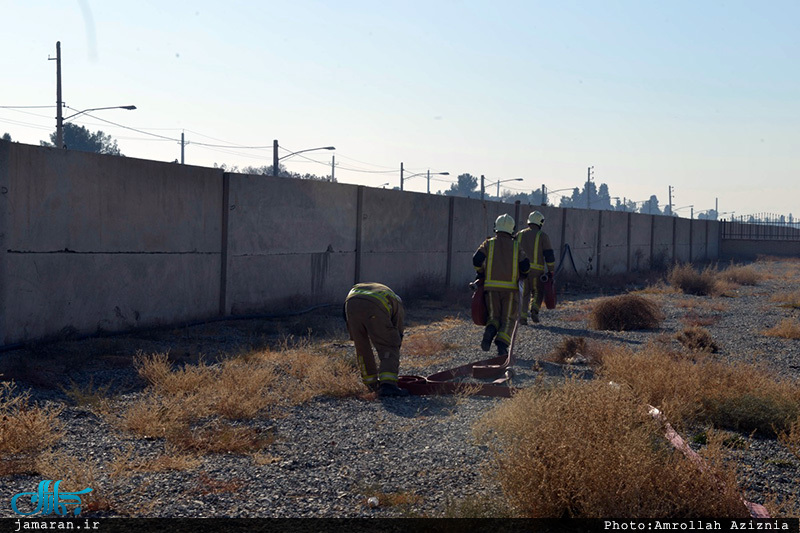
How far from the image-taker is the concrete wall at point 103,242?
10305 mm

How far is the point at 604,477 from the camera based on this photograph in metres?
4.47

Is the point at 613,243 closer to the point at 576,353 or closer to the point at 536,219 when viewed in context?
the point at 536,219

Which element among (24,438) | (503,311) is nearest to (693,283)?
(503,311)

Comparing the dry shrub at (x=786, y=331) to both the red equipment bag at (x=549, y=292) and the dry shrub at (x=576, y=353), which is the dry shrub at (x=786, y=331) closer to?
the red equipment bag at (x=549, y=292)

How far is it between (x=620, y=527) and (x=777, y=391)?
14.1ft

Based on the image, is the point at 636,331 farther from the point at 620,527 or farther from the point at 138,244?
the point at 620,527

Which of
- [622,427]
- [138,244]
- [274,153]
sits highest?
[274,153]

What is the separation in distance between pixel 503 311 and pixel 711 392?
353 centimetres

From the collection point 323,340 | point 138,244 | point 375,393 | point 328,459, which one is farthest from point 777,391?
point 138,244

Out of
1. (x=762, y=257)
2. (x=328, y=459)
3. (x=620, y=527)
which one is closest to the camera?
(x=620, y=527)

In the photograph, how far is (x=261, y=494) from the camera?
203 inches

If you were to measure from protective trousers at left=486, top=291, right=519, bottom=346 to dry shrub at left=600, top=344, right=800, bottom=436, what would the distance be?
2.03m

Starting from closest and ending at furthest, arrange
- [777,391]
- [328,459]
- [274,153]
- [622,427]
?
[622,427], [328,459], [777,391], [274,153]

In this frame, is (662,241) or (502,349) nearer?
(502,349)
